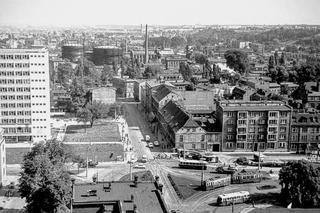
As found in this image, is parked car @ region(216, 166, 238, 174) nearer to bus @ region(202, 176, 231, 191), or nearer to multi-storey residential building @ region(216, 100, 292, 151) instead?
bus @ region(202, 176, 231, 191)

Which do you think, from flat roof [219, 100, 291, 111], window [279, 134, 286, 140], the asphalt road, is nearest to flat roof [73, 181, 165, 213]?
the asphalt road

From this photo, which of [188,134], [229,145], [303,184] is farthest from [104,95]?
[303,184]

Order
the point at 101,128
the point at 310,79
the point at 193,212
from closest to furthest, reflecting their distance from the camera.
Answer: the point at 193,212 → the point at 101,128 → the point at 310,79

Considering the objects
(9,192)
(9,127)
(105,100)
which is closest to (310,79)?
(105,100)

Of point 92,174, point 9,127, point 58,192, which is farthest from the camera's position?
point 9,127

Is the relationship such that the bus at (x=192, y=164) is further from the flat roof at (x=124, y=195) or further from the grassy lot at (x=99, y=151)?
the flat roof at (x=124, y=195)

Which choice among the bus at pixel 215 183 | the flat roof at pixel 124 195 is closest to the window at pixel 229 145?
the bus at pixel 215 183

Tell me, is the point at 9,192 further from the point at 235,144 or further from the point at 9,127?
the point at 235,144

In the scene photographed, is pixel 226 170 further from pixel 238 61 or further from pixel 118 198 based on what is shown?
pixel 238 61
